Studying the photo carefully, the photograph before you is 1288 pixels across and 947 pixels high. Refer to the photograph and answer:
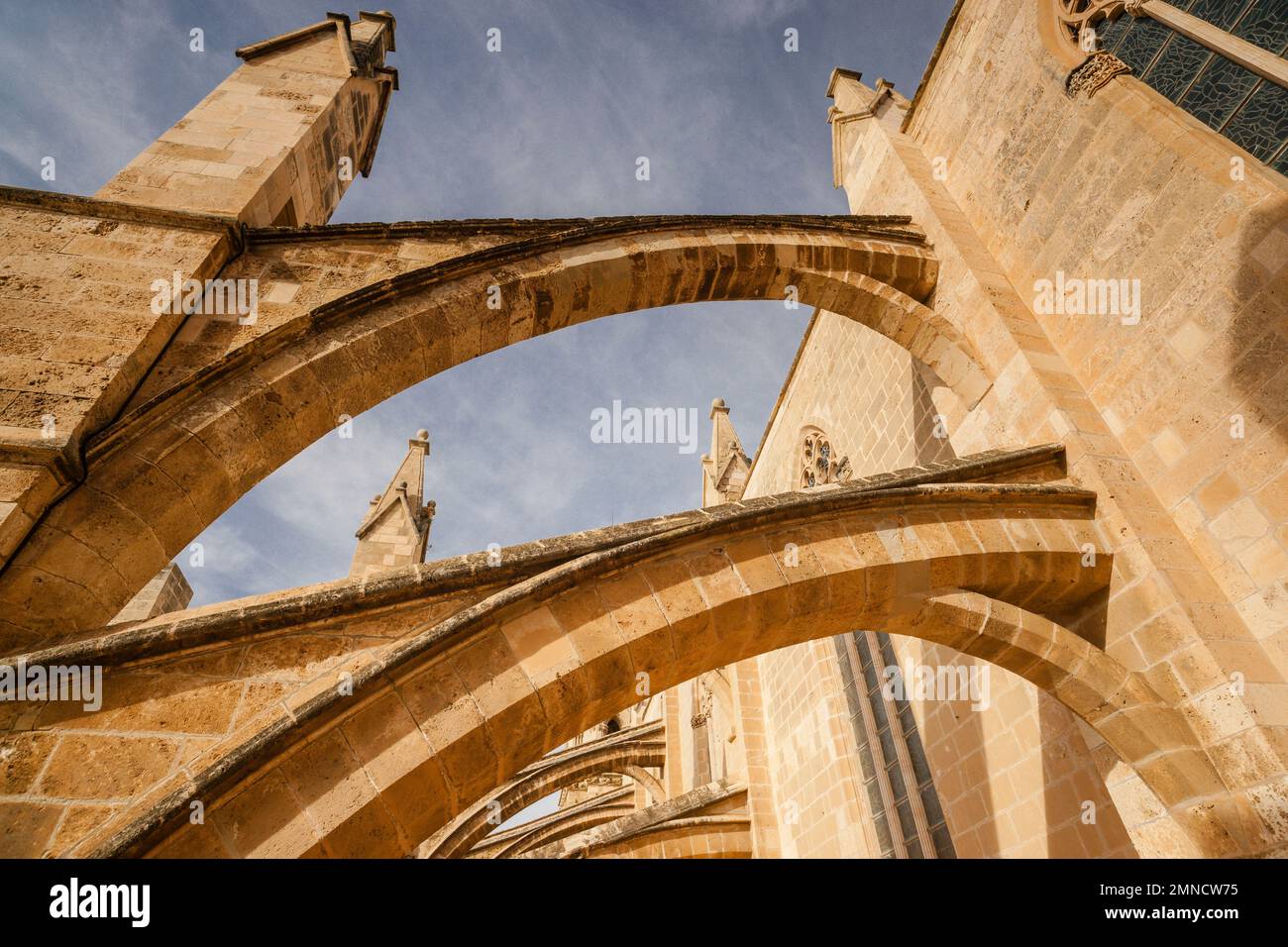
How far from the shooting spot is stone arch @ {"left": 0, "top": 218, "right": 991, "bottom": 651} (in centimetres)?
287

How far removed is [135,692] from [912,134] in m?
7.86

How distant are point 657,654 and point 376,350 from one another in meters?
2.37

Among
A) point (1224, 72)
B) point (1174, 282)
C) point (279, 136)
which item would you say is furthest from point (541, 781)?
point (1224, 72)

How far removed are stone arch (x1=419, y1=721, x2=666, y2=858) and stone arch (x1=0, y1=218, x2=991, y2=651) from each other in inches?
216

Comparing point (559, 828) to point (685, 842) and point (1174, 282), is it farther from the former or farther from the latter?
point (1174, 282)

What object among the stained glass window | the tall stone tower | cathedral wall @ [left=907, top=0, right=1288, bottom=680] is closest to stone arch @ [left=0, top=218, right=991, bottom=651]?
cathedral wall @ [left=907, top=0, right=1288, bottom=680]

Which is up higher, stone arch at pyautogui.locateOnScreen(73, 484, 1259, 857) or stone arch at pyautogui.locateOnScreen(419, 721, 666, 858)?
stone arch at pyautogui.locateOnScreen(419, 721, 666, 858)

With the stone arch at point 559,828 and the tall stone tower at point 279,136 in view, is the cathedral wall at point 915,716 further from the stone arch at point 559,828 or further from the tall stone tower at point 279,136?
the tall stone tower at point 279,136

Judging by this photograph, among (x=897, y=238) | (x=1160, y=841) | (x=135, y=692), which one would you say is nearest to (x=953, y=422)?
(x=897, y=238)

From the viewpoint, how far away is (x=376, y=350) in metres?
3.87

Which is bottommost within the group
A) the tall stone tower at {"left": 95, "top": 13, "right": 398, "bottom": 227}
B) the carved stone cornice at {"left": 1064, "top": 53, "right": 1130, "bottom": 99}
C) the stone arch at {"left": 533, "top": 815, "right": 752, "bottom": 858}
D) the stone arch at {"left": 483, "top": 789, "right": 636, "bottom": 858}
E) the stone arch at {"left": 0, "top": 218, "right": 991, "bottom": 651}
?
the stone arch at {"left": 533, "top": 815, "right": 752, "bottom": 858}

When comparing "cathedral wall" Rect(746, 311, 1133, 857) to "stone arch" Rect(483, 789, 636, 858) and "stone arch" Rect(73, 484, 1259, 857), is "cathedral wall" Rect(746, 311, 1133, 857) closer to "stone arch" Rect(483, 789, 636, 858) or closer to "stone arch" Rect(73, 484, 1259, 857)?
"stone arch" Rect(73, 484, 1259, 857)

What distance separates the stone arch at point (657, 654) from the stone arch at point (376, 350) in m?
1.20
